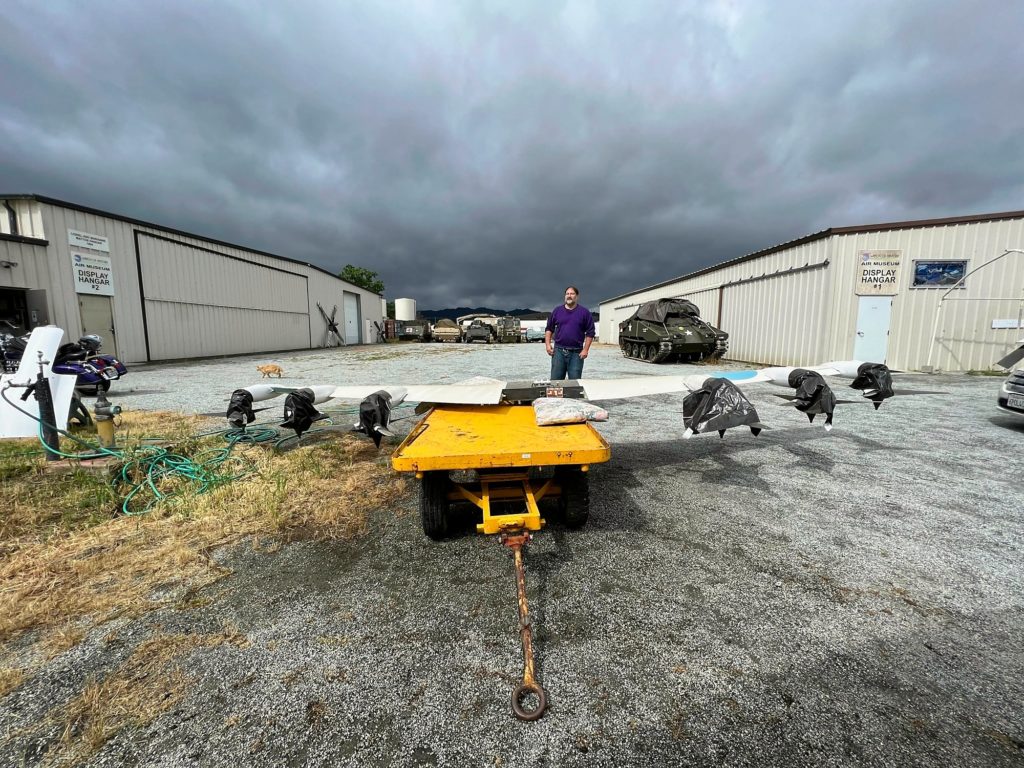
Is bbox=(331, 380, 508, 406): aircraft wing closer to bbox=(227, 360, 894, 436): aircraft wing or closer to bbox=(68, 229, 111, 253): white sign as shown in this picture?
bbox=(227, 360, 894, 436): aircraft wing

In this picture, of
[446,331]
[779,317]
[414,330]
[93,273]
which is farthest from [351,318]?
[779,317]

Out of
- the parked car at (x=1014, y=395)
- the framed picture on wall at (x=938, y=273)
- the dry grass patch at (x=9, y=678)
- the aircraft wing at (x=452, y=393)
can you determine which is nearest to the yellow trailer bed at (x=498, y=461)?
the aircraft wing at (x=452, y=393)

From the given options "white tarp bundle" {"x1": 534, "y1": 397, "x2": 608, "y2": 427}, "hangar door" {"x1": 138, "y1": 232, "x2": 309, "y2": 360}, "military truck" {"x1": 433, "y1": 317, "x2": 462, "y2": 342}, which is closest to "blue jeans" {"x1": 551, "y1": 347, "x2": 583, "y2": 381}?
"white tarp bundle" {"x1": 534, "y1": 397, "x2": 608, "y2": 427}

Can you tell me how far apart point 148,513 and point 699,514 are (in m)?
3.97

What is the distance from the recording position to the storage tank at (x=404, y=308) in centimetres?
4400

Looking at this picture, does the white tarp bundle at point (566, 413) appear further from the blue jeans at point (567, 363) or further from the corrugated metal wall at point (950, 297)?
the corrugated metal wall at point (950, 297)

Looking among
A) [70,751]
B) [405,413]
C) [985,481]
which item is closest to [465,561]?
[70,751]

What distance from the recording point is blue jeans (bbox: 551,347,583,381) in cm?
577

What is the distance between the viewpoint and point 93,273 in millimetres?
12867

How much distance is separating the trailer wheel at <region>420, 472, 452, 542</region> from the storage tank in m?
42.9

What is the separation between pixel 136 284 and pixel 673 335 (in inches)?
717

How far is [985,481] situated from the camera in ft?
11.9

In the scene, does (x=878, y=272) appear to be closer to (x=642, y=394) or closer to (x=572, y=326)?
(x=572, y=326)

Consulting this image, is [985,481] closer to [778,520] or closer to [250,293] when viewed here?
[778,520]
